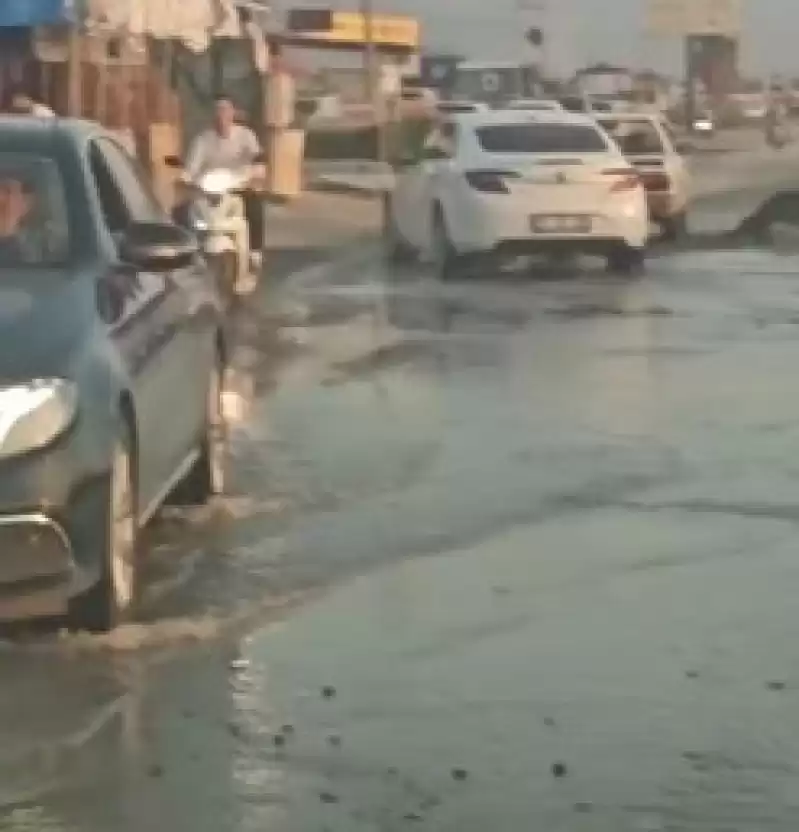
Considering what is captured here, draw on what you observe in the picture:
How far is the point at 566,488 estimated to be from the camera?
1134cm

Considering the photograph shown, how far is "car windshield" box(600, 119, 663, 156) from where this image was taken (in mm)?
33500

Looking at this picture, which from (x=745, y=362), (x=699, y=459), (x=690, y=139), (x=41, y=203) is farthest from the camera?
(x=690, y=139)

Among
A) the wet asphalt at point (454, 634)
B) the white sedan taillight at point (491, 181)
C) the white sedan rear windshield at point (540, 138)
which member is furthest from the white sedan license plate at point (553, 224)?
the wet asphalt at point (454, 634)

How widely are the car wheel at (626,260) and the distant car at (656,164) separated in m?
4.76

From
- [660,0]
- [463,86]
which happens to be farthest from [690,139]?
[660,0]

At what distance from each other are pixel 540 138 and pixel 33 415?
18.8m

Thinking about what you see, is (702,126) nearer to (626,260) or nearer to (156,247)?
(626,260)

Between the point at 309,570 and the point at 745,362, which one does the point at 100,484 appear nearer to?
the point at 309,570

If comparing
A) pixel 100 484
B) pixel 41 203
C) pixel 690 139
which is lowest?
pixel 690 139

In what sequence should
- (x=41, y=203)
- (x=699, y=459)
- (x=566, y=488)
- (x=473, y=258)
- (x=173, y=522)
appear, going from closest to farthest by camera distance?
(x=41, y=203), (x=173, y=522), (x=566, y=488), (x=699, y=459), (x=473, y=258)

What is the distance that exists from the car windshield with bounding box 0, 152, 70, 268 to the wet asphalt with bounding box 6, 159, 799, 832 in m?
1.15

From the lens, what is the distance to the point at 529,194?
2508 centimetres

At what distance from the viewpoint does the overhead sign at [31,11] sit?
21266 millimetres

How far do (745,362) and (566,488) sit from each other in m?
5.87
